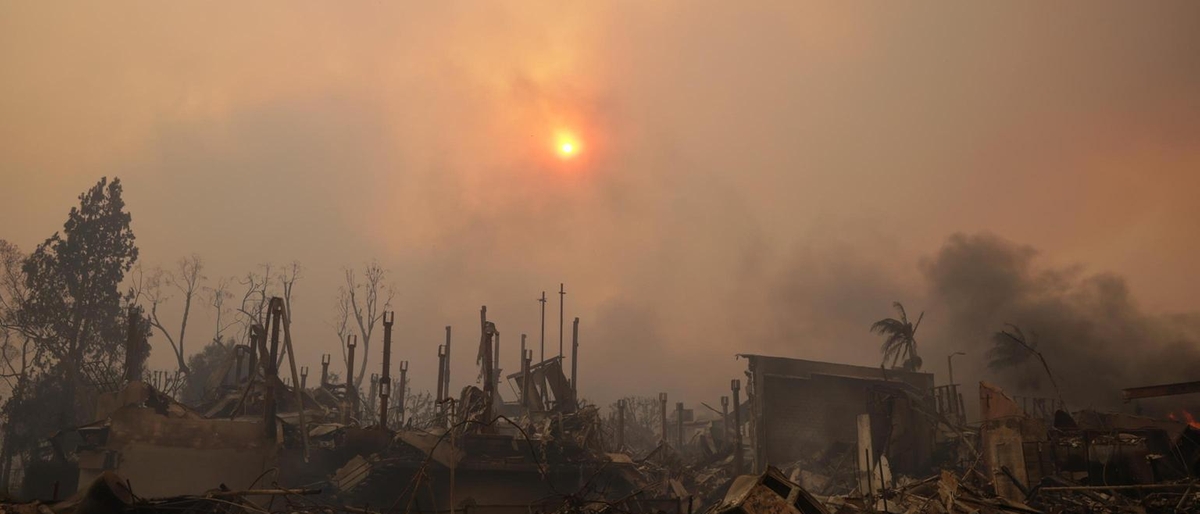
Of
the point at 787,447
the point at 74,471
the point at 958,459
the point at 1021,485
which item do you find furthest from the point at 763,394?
the point at 74,471

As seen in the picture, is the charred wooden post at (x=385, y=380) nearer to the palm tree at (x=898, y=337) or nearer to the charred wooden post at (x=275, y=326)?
the charred wooden post at (x=275, y=326)

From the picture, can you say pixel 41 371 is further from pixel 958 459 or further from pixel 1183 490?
pixel 1183 490

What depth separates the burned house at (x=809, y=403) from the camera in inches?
1396

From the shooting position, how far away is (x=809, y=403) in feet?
131

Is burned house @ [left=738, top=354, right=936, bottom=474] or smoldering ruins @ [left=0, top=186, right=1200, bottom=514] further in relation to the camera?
burned house @ [left=738, top=354, right=936, bottom=474]

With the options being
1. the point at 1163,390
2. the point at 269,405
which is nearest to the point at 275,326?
the point at 269,405

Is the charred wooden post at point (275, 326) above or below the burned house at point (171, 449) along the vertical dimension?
above

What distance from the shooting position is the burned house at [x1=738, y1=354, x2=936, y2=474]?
3547 centimetres

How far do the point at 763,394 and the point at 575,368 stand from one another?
32.7 feet

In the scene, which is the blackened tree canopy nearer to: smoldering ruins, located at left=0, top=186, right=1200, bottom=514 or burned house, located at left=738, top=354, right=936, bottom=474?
smoldering ruins, located at left=0, top=186, right=1200, bottom=514

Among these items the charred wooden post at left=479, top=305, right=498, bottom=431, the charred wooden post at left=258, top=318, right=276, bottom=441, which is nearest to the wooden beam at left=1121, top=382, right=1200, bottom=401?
the charred wooden post at left=479, top=305, right=498, bottom=431

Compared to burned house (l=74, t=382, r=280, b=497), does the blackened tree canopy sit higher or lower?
higher

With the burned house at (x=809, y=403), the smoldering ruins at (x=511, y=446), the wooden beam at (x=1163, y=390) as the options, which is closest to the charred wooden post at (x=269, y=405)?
the smoldering ruins at (x=511, y=446)

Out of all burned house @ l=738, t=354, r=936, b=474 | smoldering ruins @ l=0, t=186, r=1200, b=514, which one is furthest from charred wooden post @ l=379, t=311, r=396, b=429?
burned house @ l=738, t=354, r=936, b=474
